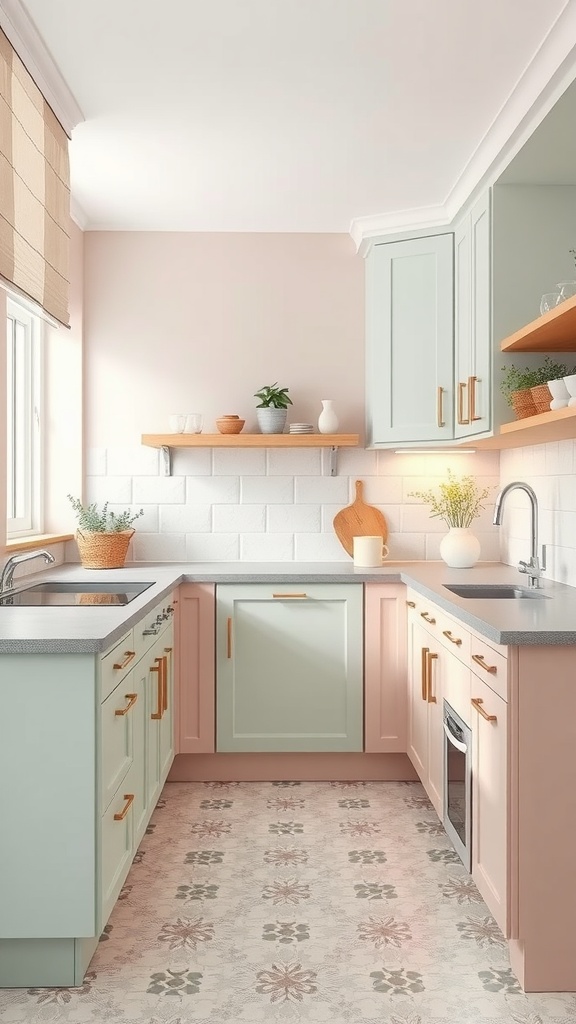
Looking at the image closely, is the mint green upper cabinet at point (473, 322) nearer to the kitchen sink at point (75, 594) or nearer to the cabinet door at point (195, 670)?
the cabinet door at point (195, 670)

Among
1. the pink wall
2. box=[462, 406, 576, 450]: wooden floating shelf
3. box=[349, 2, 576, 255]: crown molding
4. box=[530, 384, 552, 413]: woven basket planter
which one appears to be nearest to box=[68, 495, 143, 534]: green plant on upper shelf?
the pink wall

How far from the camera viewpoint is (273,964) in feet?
7.43

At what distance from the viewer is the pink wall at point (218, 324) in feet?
13.7

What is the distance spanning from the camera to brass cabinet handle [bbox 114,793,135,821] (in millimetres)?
2308

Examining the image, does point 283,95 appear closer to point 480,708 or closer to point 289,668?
point 480,708

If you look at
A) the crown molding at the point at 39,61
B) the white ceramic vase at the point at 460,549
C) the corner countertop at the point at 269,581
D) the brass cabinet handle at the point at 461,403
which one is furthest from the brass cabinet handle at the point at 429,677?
the crown molding at the point at 39,61

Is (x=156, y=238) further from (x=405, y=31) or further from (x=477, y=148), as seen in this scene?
(x=405, y=31)

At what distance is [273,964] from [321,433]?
2.40m

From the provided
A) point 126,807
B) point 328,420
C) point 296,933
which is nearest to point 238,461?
point 328,420

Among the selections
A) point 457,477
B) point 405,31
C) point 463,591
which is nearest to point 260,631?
point 463,591

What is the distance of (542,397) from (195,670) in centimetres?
A: 181

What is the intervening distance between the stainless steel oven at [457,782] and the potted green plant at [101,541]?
1.67 m

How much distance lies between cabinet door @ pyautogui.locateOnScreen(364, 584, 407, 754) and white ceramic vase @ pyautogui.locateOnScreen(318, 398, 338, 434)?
0.80 m

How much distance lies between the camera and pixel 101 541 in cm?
382
